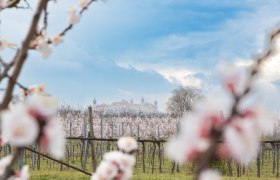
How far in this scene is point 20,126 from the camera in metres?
0.94

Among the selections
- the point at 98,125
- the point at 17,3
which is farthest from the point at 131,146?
the point at 98,125

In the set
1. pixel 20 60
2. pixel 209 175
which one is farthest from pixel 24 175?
pixel 209 175

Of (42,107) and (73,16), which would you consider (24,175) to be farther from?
(73,16)

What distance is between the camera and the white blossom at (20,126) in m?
0.93

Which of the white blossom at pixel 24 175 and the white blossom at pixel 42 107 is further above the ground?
the white blossom at pixel 42 107

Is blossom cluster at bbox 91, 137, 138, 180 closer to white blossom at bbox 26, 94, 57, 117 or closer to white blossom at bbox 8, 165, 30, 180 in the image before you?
white blossom at bbox 8, 165, 30, 180

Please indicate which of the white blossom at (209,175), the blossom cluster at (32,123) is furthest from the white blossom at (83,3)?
the white blossom at (209,175)

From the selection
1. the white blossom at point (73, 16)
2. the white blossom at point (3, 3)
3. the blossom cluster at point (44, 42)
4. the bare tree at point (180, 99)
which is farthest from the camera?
the bare tree at point (180, 99)

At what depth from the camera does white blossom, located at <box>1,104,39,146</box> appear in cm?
93

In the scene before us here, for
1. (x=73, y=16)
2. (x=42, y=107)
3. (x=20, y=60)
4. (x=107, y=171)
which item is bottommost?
(x=107, y=171)

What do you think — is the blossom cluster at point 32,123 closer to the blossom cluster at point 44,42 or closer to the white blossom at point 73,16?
the blossom cluster at point 44,42

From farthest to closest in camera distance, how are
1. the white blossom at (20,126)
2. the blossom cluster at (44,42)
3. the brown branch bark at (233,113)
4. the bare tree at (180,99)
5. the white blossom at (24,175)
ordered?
the bare tree at (180,99), the blossom cluster at (44,42), the white blossom at (24,175), the white blossom at (20,126), the brown branch bark at (233,113)

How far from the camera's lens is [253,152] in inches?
32.6

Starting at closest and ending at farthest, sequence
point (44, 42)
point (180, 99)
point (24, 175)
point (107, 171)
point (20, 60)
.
Answer: point (20, 60)
point (24, 175)
point (107, 171)
point (44, 42)
point (180, 99)
